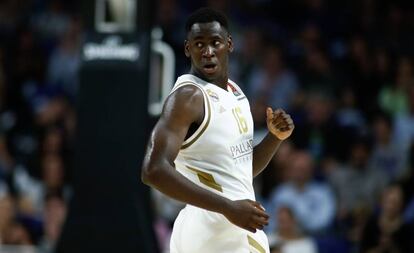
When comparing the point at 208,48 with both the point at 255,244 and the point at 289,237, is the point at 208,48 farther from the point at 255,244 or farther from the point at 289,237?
the point at 289,237

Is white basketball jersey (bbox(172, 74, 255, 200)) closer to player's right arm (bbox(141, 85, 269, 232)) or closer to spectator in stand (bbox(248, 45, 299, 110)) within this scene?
player's right arm (bbox(141, 85, 269, 232))

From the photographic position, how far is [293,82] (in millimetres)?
12672

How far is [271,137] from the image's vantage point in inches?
216

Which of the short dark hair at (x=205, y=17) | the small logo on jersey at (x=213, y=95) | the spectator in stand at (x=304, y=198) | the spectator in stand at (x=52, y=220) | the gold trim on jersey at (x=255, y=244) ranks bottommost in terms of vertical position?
the spectator in stand at (x=52, y=220)

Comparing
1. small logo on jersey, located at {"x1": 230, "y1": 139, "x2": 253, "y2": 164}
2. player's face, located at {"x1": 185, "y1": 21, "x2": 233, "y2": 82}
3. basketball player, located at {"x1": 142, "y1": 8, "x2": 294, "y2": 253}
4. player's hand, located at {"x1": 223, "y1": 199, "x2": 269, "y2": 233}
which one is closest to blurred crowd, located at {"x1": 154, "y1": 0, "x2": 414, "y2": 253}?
small logo on jersey, located at {"x1": 230, "y1": 139, "x2": 253, "y2": 164}

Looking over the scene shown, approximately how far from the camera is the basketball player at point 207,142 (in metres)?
4.71

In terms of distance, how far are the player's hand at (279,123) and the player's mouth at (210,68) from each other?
53cm

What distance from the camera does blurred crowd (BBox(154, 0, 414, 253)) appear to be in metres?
9.73

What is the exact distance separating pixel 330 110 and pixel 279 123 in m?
6.56

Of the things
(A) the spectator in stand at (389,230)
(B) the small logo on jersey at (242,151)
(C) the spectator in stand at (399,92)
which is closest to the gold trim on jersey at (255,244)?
(B) the small logo on jersey at (242,151)

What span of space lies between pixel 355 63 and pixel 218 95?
26.1ft

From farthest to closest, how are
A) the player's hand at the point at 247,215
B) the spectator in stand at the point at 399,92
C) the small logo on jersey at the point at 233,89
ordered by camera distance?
the spectator in stand at the point at 399,92
the small logo on jersey at the point at 233,89
the player's hand at the point at 247,215

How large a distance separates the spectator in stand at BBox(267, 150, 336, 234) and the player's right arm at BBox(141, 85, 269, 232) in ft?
18.3

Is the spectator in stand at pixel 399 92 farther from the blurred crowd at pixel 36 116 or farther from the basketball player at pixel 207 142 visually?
the basketball player at pixel 207 142
